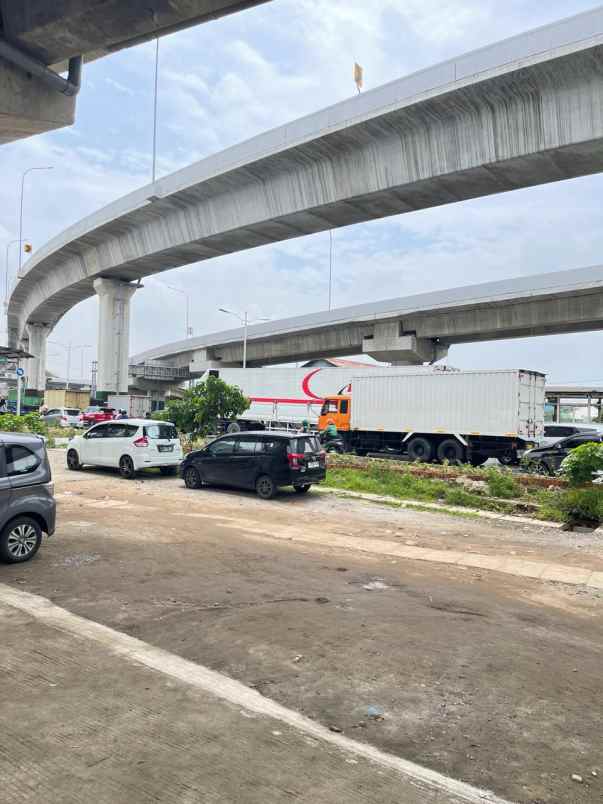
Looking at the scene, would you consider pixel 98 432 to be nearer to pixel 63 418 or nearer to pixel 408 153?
pixel 408 153

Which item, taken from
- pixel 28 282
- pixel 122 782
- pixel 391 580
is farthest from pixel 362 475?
pixel 28 282

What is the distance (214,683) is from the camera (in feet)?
16.4

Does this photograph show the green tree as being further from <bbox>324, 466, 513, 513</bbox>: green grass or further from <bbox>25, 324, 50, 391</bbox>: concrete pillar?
<bbox>25, 324, 50, 391</bbox>: concrete pillar

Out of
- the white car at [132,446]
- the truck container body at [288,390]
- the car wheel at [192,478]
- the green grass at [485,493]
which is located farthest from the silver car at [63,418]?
the green grass at [485,493]

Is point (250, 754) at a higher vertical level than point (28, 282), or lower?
lower

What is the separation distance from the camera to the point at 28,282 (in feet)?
149

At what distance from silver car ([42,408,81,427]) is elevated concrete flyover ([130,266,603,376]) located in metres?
17.9

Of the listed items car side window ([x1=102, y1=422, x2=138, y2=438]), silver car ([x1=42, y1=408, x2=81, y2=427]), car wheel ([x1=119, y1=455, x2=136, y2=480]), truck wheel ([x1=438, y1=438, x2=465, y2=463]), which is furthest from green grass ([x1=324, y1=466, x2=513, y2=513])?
silver car ([x1=42, y1=408, x2=81, y2=427])

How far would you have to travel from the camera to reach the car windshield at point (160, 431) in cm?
1855

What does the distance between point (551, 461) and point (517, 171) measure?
1009 centimetres

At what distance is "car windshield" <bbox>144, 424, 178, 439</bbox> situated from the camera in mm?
18547

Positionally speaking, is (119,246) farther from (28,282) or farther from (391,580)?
(391,580)

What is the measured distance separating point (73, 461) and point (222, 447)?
641 cm

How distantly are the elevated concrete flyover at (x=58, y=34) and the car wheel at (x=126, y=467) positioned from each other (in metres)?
9.74
